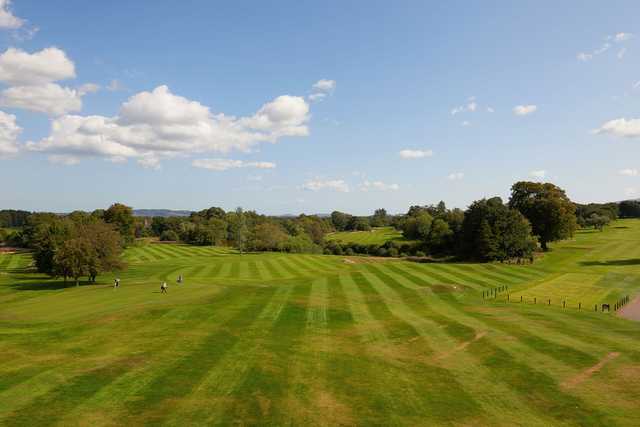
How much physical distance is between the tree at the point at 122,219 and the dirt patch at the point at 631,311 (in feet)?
423

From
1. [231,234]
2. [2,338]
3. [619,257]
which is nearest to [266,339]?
[2,338]

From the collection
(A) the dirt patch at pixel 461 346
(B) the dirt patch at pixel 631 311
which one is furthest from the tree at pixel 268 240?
(A) the dirt patch at pixel 461 346

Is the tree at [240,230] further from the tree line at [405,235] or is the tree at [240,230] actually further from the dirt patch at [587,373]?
the dirt patch at [587,373]

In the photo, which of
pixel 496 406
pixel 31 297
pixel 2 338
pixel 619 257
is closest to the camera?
pixel 496 406

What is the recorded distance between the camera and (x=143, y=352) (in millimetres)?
22656

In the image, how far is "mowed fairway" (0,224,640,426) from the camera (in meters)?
15.8

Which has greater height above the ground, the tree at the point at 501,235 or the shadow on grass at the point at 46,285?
the tree at the point at 501,235

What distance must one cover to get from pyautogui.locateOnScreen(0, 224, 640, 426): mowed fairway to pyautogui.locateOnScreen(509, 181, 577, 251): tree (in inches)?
1556

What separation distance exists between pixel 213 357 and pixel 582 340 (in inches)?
916

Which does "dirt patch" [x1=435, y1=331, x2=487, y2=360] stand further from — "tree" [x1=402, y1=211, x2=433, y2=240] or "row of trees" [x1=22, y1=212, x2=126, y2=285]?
"tree" [x1=402, y1=211, x2=433, y2=240]

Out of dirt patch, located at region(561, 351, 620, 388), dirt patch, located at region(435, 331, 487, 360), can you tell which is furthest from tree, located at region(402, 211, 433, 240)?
dirt patch, located at region(561, 351, 620, 388)

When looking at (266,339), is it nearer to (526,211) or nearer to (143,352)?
(143,352)

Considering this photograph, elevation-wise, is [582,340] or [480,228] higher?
[480,228]

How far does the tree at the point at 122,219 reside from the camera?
129m
